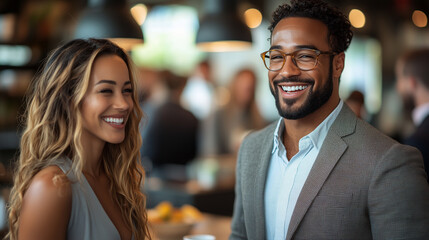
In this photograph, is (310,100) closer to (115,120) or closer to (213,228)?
(115,120)

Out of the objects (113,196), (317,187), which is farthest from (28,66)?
(317,187)

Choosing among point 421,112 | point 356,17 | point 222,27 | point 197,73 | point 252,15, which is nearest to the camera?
point 421,112

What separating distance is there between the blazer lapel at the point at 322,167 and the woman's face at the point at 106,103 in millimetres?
728

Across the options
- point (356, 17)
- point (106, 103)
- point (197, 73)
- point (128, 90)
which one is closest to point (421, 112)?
point (128, 90)

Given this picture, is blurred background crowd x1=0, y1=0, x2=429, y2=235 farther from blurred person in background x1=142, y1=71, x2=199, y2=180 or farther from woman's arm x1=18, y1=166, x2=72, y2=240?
woman's arm x1=18, y1=166, x2=72, y2=240

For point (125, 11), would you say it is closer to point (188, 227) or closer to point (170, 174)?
point (188, 227)

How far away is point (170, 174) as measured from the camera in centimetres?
550

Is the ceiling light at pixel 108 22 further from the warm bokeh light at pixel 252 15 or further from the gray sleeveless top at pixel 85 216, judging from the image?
the warm bokeh light at pixel 252 15

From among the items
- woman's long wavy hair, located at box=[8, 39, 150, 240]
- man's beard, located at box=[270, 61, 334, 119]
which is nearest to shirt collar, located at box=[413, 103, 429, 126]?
man's beard, located at box=[270, 61, 334, 119]

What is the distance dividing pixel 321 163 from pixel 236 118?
4.44 meters

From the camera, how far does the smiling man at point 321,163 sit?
1797 millimetres

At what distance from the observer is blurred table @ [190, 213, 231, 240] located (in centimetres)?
310

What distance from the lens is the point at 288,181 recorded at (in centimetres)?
208

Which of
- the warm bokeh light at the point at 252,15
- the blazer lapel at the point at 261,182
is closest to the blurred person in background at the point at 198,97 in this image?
the warm bokeh light at the point at 252,15
